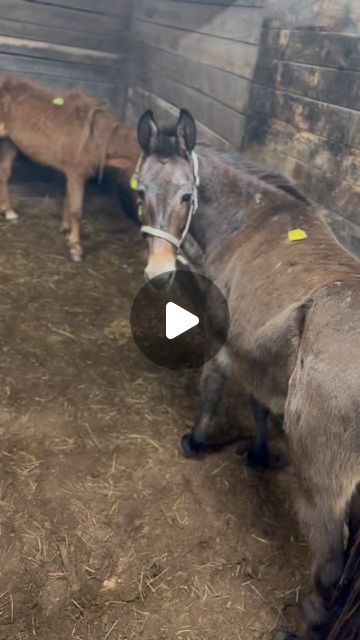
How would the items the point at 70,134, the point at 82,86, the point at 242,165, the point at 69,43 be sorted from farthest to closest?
the point at 82,86 → the point at 69,43 → the point at 70,134 → the point at 242,165

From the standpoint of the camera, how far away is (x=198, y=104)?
6438 mm

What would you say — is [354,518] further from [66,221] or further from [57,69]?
Result: [57,69]

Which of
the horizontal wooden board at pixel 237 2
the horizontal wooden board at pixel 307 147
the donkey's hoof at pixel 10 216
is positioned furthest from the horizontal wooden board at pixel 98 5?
the horizontal wooden board at pixel 307 147

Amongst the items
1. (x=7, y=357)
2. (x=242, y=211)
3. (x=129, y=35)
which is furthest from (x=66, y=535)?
(x=129, y=35)

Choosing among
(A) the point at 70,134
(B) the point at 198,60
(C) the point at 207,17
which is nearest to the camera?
(A) the point at 70,134

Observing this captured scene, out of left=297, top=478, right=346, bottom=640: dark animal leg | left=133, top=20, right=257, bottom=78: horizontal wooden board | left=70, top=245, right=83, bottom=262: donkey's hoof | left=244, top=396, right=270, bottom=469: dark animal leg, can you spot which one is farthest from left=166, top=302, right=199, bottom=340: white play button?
left=297, top=478, right=346, bottom=640: dark animal leg

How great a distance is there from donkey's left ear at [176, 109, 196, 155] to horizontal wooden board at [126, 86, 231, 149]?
2472mm

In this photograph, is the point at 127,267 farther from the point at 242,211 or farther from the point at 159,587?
the point at 159,587

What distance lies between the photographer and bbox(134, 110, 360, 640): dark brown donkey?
2146 millimetres

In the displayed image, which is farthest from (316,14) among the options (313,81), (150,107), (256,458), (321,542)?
(321,542)

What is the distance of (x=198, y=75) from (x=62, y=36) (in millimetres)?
3199

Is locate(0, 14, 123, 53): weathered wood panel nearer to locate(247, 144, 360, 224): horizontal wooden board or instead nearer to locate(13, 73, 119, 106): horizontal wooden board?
locate(13, 73, 119, 106): horizontal wooden board

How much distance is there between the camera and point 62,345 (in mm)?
4434
